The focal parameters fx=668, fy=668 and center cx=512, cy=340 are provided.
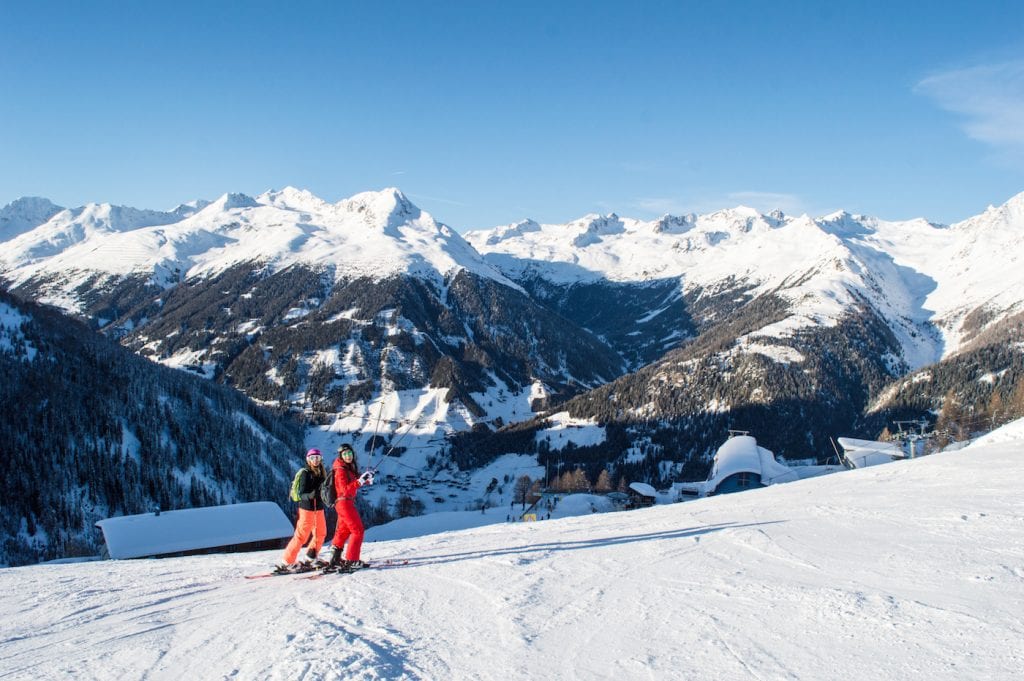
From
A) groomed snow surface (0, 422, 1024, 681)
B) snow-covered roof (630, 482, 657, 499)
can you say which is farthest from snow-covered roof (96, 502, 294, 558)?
snow-covered roof (630, 482, 657, 499)

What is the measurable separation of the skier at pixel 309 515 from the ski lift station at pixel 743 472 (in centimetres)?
7743

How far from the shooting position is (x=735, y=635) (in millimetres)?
9195

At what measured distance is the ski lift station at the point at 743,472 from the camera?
283 feet

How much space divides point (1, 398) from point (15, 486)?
56.7ft

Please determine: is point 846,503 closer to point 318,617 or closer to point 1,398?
point 318,617

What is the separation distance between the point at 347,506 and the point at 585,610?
20.3 ft

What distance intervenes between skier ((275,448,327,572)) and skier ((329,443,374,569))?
513 millimetres

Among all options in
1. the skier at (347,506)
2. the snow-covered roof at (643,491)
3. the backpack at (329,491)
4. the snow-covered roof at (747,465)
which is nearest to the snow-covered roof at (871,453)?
the snow-covered roof at (747,465)

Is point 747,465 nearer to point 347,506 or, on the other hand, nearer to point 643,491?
point 643,491

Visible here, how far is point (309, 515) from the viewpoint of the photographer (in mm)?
15297

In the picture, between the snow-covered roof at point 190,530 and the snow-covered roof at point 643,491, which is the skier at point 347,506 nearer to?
the snow-covered roof at point 190,530

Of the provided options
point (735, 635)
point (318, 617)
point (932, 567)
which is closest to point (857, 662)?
point (735, 635)

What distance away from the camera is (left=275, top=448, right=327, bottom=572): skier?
1502 cm

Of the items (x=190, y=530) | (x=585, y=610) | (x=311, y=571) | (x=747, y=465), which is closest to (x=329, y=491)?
(x=311, y=571)
